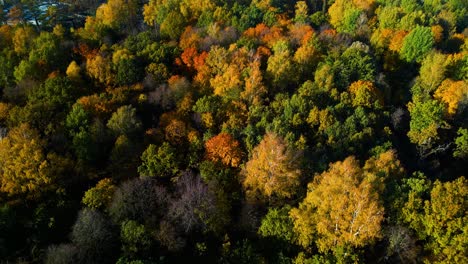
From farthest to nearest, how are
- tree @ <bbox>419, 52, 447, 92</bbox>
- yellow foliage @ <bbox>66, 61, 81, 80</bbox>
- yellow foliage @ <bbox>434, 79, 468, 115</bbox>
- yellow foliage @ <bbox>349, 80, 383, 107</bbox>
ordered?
tree @ <bbox>419, 52, 447, 92</bbox>, yellow foliage @ <bbox>434, 79, 468, 115</bbox>, yellow foliage @ <bbox>66, 61, 81, 80</bbox>, yellow foliage @ <bbox>349, 80, 383, 107</bbox>

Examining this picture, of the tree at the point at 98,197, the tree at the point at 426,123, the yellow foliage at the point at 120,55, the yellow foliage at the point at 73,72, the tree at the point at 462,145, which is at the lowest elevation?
the tree at the point at 462,145

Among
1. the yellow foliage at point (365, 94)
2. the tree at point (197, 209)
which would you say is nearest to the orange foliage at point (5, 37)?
the tree at point (197, 209)

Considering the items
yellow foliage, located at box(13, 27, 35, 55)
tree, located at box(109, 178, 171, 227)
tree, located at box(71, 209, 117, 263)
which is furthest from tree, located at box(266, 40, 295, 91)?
yellow foliage, located at box(13, 27, 35, 55)

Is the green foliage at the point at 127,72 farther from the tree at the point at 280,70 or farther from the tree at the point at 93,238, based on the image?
the tree at the point at 93,238

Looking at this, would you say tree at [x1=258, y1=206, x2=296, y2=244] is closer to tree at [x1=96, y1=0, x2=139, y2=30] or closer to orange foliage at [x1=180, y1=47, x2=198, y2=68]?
orange foliage at [x1=180, y1=47, x2=198, y2=68]

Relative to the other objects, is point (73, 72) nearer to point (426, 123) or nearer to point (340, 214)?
point (340, 214)

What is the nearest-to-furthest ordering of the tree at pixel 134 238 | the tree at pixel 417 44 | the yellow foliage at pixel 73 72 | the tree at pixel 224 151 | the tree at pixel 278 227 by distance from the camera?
the tree at pixel 134 238
the tree at pixel 278 227
the tree at pixel 224 151
the yellow foliage at pixel 73 72
the tree at pixel 417 44

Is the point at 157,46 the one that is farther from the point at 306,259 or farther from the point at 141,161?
the point at 306,259
